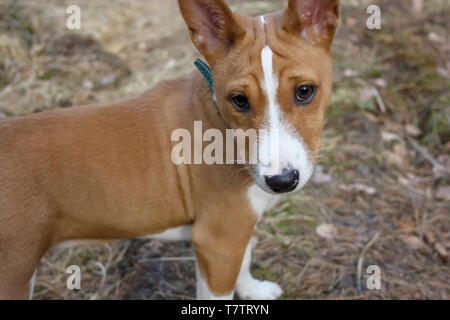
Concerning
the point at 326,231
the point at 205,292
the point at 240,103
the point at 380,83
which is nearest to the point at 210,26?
the point at 240,103

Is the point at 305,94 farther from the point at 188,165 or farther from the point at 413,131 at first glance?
the point at 413,131

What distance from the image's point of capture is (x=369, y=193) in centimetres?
469

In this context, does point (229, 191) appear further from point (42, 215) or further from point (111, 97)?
point (111, 97)

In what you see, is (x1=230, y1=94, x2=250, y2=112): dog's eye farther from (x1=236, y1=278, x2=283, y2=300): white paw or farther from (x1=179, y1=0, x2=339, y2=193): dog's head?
(x1=236, y1=278, x2=283, y2=300): white paw

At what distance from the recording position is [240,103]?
2.58 metres

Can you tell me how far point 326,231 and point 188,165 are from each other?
1.94 m

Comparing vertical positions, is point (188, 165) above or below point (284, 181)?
above

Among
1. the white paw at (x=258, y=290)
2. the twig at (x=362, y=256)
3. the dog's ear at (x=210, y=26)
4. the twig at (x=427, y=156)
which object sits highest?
the dog's ear at (x=210, y=26)

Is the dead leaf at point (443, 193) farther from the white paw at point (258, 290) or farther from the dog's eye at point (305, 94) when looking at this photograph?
the dog's eye at point (305, 94)

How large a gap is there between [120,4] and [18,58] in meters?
2.56

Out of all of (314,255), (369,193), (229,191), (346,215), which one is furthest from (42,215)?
(369,193)

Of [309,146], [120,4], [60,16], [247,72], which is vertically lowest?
[309,146]

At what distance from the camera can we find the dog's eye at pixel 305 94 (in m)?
2.52

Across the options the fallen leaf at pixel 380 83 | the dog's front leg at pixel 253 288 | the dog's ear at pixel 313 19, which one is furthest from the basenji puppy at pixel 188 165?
the fallen leaf at pixel 380 83
